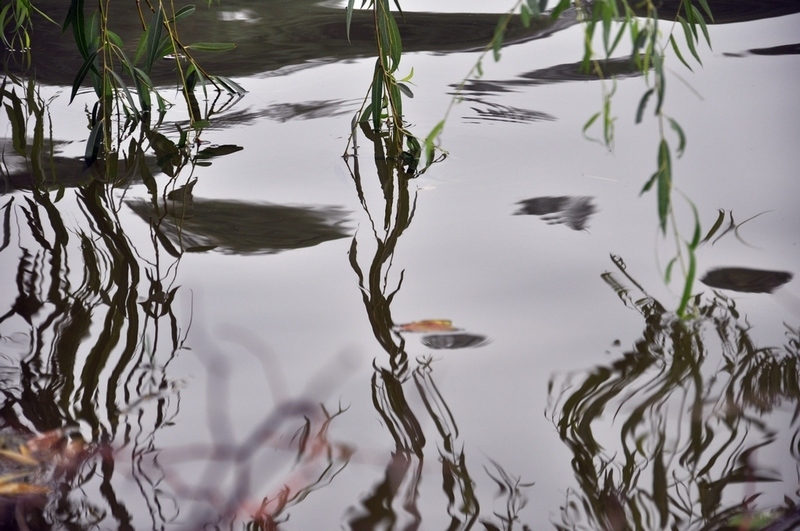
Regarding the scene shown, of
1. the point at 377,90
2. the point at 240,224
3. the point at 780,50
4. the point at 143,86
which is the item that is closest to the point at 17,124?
the point at 143,86

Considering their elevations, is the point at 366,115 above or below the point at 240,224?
above

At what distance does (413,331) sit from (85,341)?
1.51 ft

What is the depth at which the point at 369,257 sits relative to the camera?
4.41 feet

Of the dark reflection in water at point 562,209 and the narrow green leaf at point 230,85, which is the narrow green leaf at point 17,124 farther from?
the dark reflection in water at point 562,209

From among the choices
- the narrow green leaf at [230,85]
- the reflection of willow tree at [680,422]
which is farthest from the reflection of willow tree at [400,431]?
the narrow green leaf at [230,85]

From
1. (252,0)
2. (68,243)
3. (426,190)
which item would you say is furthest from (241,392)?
(252,0)

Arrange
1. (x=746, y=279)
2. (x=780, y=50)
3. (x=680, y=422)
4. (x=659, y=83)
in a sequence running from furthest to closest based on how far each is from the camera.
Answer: (x=780, y=50) < (x=746, y=279) < (x=680, y=422) < (x=659, y=83)

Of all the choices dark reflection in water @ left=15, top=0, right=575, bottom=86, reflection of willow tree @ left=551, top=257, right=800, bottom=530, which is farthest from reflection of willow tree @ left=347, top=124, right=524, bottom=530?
dark reflection in water @ left=15, top=0, right=575, bottom=86

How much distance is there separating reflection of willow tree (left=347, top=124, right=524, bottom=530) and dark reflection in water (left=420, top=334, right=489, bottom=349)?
4 centimetres

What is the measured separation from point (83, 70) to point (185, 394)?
2.71 feet

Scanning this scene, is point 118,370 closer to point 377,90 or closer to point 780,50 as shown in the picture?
point 377,90

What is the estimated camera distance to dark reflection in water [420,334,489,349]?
1114mm

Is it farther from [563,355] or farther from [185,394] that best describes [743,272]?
[185,394]

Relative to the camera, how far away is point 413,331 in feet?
3.78
